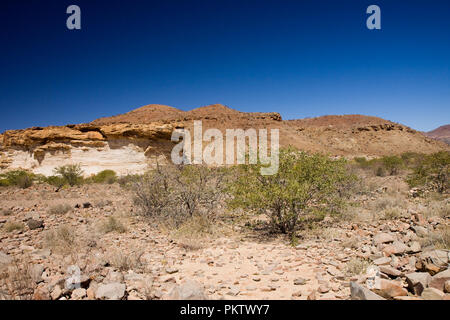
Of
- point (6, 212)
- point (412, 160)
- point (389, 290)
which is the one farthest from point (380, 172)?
point (6, 212)

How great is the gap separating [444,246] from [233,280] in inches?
135

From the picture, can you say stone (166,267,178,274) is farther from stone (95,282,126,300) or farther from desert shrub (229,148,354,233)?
desert shrub (229,148,354,233)

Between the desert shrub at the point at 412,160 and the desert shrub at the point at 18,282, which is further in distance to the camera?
the desert shrub at the point at 412,160

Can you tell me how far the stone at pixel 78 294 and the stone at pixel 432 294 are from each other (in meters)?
3.98

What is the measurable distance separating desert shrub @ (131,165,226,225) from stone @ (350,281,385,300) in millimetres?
4727

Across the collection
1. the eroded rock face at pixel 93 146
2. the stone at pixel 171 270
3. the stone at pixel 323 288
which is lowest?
the stone at pixel 171 270

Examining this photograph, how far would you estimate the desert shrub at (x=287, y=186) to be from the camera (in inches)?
238

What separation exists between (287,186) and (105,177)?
55.4 ft

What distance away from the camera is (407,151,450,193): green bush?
9.78m

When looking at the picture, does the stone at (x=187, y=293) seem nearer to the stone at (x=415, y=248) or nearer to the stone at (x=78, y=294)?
the stone at (x=78, y=294)

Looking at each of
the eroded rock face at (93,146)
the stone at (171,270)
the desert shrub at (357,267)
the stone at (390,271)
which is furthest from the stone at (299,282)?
the eroded rock face at (93,146)
